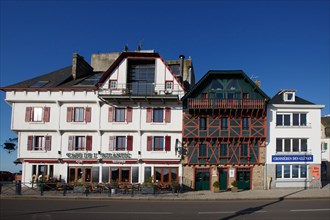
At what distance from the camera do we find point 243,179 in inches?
1152

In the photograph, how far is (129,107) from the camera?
98.6ft

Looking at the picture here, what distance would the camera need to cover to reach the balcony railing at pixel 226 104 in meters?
28.7

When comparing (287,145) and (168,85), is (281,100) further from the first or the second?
(168,85)

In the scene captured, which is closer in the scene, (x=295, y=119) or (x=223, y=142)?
(x=223, y=142)

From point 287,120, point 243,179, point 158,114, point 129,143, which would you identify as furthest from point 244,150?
point 129,143

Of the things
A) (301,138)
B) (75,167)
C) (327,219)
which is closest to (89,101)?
(75,167)

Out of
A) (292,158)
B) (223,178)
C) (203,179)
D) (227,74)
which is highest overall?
(227,74)

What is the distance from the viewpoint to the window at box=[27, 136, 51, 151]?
30.0 m

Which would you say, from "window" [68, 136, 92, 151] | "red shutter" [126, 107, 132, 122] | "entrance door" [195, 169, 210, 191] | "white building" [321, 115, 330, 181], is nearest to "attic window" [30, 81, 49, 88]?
"window" [68, 136, 92, 151]

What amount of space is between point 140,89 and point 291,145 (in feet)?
45.9

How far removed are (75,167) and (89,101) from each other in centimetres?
590

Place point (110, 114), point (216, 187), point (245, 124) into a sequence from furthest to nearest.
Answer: point (110, 114)
point (245, 124)
point (216, 187)

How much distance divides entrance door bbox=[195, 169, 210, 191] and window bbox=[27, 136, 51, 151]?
43.5ft

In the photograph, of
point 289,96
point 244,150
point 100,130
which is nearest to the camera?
point 244,150
